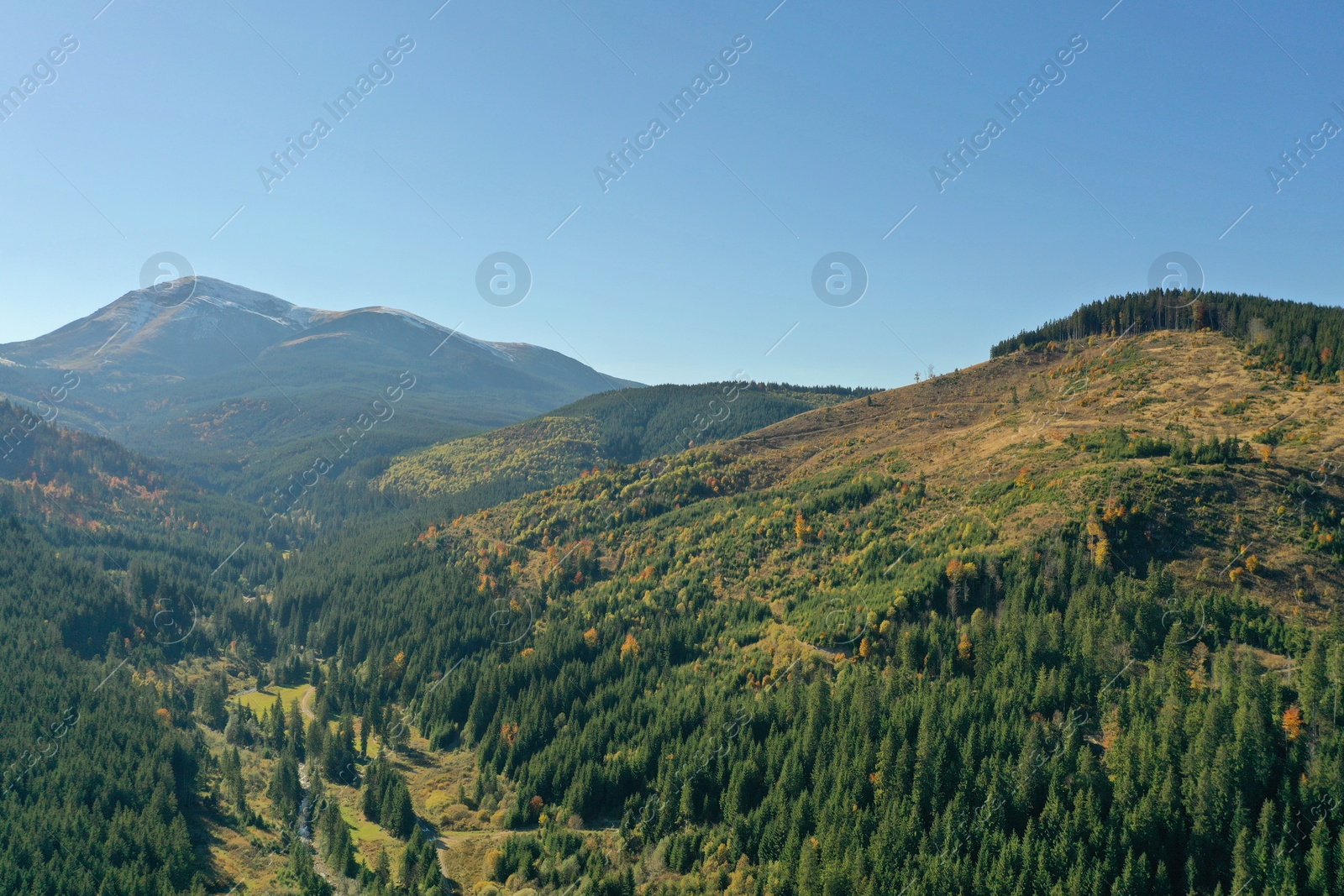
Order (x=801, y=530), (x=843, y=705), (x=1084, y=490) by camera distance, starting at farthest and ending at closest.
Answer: (x=801, y=530)
(x=1084, y=490)
(x=843, y=705)

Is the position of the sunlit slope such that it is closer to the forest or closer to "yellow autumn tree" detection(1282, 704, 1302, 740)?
the forest

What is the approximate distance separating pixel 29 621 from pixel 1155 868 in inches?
8548

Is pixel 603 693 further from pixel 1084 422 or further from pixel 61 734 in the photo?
pixel 1084 422

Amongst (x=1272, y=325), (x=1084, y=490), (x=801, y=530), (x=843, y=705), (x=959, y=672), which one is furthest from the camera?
(x=1272, y=325)

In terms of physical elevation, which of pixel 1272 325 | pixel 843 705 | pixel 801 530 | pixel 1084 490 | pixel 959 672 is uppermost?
pixel 1272 325

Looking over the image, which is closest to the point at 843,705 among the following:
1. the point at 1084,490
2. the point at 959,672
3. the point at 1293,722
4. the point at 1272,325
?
the point at 959,672

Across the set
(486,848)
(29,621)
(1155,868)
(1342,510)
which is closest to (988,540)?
(1342,510)

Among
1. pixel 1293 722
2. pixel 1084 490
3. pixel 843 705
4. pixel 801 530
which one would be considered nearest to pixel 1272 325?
pixel 1084 490

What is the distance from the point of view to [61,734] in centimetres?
12731

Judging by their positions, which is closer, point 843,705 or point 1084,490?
point 843,705

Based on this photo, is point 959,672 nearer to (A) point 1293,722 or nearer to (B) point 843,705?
(B) point 843,705

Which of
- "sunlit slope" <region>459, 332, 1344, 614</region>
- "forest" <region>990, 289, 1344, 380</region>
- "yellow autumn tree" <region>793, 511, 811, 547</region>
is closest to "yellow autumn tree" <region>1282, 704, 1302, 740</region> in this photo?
"sunlit slope" <region>459, 332, 1344, 614</region>

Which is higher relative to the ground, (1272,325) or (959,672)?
(1272,325)

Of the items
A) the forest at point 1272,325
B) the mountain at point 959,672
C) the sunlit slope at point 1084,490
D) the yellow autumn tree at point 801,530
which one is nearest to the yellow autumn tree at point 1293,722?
the mountain at point 959,672
